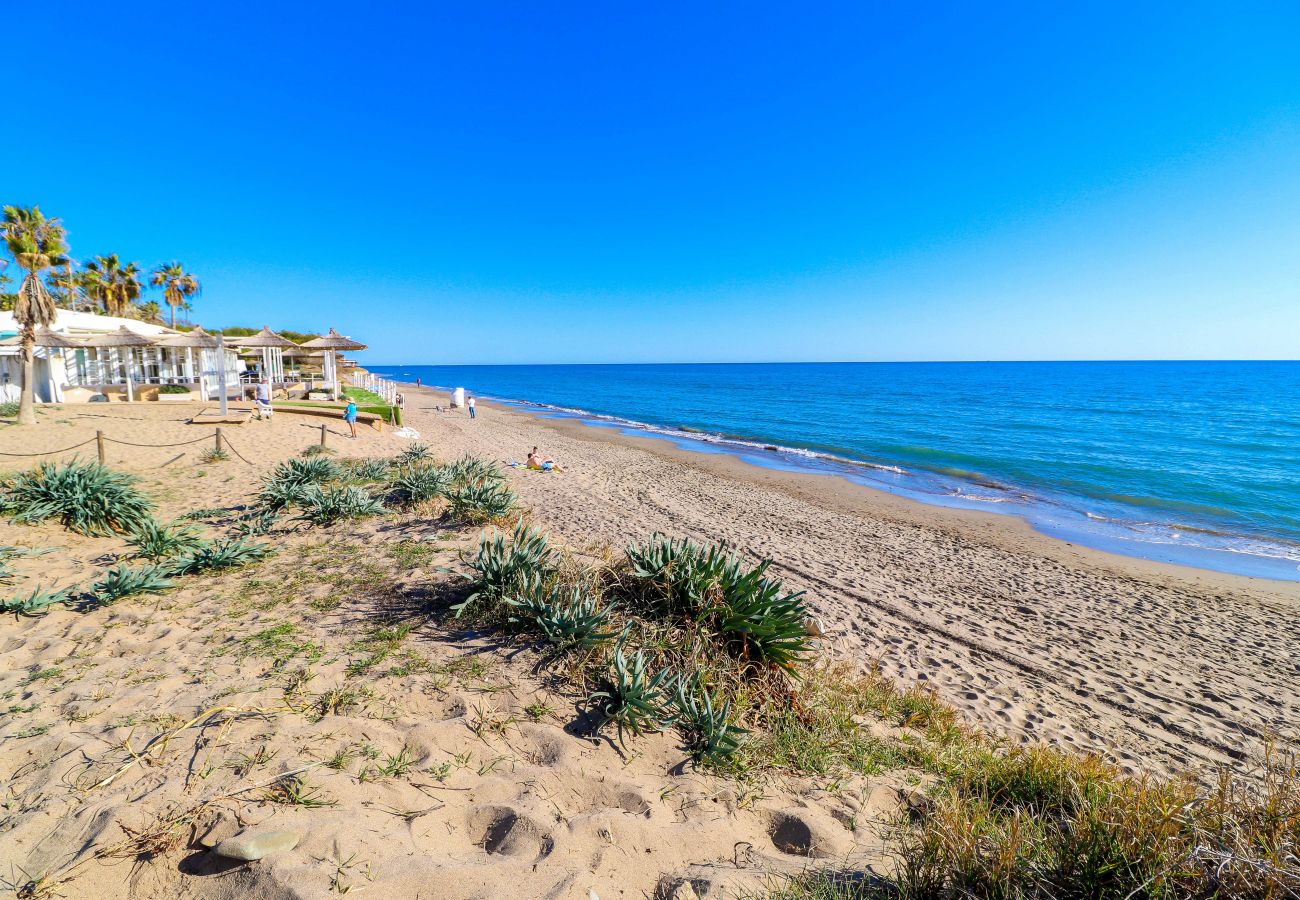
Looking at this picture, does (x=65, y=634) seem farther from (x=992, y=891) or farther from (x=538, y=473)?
(x=538, y=473)

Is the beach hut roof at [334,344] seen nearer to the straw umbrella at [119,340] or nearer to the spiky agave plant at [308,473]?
the straw umbrella at [119,340]

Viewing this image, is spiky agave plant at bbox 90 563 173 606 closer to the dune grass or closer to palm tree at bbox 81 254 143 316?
the dune grass

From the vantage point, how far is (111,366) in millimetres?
21406

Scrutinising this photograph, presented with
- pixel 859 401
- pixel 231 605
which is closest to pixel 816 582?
pixel 231 605

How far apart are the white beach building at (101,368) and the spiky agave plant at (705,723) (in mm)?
21490

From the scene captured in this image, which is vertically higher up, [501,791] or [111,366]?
[111,366]

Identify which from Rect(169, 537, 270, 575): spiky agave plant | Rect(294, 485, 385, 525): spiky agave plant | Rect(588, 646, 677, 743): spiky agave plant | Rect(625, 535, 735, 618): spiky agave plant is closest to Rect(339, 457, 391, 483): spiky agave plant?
Rect(294, 485, 385, 525): spiky agave plant

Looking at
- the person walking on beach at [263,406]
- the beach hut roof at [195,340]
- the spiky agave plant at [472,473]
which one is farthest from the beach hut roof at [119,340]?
the spiky agave plant at [472,473]

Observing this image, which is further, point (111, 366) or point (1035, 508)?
point (111, 366)

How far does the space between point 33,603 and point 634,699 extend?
5.35m

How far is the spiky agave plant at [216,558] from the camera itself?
5500 millimetres

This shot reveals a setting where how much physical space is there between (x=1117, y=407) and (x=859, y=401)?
70.4ft

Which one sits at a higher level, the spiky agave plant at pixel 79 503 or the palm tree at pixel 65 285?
the palm tree at pixel 65 285

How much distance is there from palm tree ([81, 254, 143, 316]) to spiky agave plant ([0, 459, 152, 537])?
38253 mm
